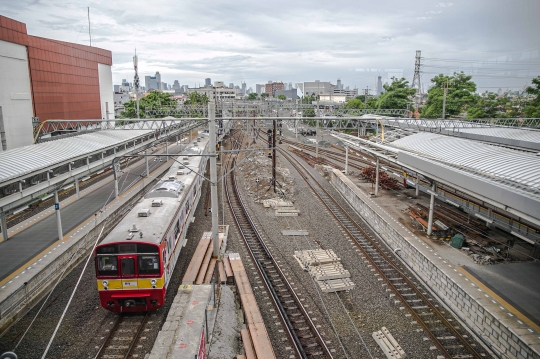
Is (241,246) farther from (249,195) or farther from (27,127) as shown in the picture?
(27,127)

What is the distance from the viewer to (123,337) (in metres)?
8.79

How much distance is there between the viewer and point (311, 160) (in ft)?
109

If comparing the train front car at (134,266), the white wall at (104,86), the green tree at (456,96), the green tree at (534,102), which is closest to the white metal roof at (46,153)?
the train front car at (134,266)

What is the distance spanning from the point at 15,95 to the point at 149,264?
18.7 meters

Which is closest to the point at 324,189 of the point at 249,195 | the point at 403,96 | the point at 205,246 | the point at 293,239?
the point at 249,195

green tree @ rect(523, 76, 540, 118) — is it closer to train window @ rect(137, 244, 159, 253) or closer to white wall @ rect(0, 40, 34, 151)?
train window @ rect(137, 244, 159, 253)

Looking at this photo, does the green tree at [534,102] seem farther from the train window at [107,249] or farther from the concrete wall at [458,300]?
the train window at [107,249]

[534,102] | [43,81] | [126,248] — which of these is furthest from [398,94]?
[126,248]

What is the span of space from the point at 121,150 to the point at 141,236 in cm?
1419

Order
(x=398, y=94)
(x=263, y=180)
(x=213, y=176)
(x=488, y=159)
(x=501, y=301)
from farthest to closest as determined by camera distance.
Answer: (x=398, y=94)
(x=263, y=180)
(x=213, y=176)
(x=488, y=159)
(x=501, y=301)

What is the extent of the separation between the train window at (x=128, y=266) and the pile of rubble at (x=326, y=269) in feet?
18.1

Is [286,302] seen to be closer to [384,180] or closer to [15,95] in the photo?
[384,180]

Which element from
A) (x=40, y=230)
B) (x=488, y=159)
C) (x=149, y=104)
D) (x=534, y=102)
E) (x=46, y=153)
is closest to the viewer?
(x=488, y=159)

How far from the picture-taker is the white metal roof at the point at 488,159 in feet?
33.2
